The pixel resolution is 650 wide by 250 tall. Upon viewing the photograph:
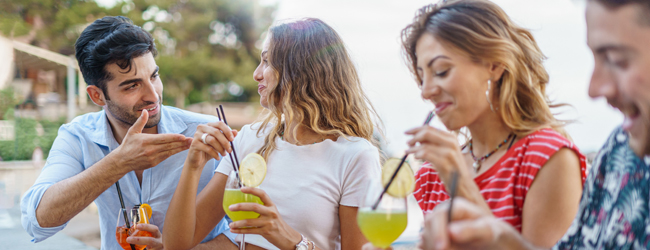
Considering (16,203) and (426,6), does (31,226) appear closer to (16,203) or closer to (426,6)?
(426,6)

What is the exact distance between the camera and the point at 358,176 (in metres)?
2.16

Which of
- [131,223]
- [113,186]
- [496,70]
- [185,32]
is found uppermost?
[496,70]

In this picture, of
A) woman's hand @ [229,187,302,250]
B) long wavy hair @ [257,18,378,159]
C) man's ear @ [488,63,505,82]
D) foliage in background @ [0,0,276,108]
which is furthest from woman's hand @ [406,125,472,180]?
foliage in background @ [0,0,276,108]

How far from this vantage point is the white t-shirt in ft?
7.02

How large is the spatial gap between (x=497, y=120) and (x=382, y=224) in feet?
1.90

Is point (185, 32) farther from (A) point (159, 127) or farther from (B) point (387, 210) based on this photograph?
(B) point (387, 210)

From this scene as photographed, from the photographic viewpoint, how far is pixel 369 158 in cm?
220

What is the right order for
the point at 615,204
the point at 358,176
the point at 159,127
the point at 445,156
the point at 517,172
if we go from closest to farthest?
the point at 615,204, the point at 445,156, the point at 517,172, the point at 358,176, the point at 159,127

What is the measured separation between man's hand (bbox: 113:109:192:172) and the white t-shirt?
301 millimetres

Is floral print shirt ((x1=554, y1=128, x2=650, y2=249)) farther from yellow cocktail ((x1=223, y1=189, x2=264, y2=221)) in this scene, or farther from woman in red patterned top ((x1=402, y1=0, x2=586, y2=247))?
yellow cocktail ((x1=223, y1=189, x2=264, y2=221))

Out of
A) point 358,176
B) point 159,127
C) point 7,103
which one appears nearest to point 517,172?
point 358,176

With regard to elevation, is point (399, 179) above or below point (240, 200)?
above

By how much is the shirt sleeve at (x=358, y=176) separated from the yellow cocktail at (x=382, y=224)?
0.63m

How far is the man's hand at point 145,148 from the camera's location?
7.68 ft
